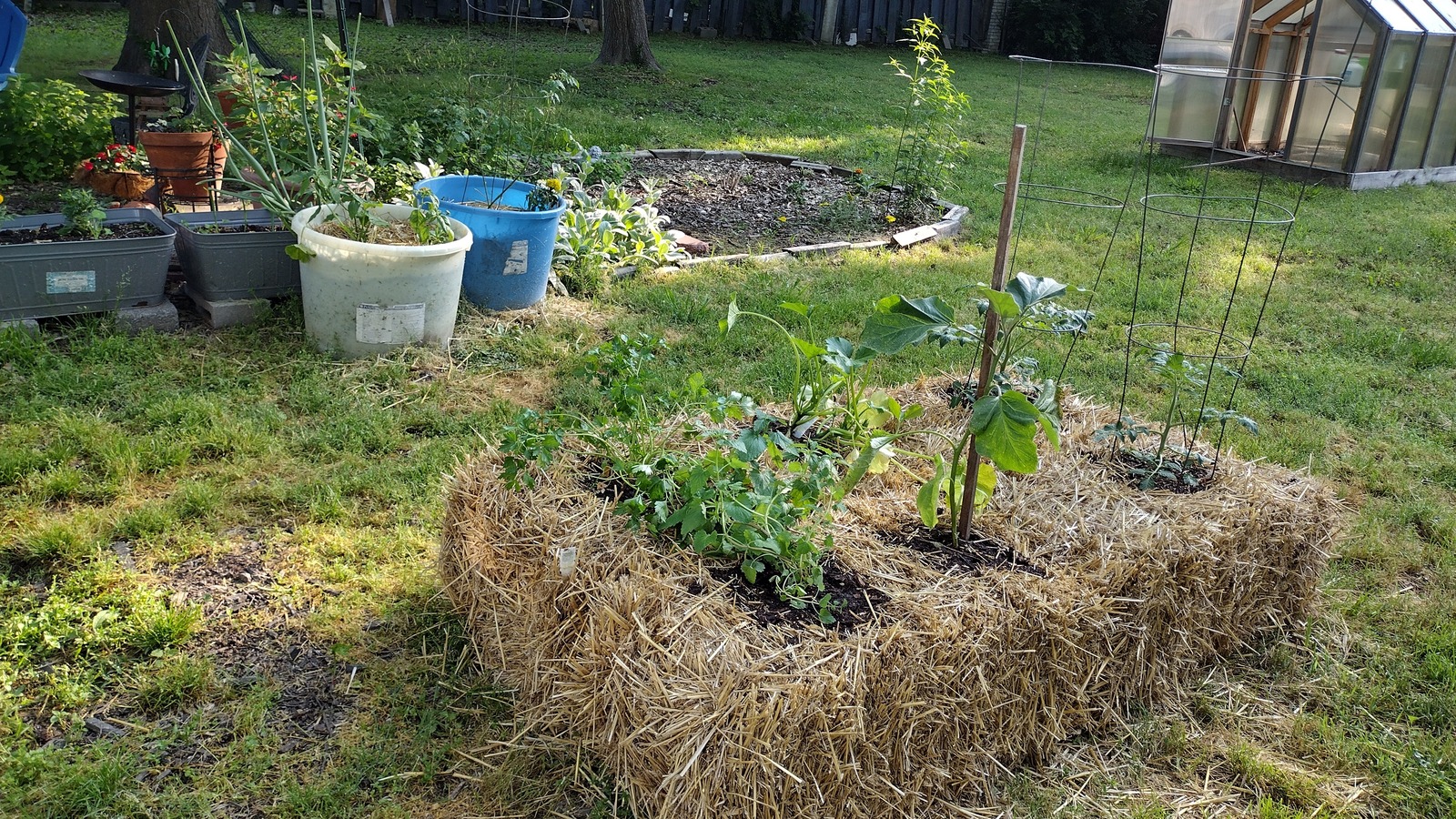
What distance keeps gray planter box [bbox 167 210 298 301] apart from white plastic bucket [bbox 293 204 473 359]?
0.25m

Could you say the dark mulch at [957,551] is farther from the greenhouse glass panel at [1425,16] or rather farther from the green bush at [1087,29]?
the green bush at [1087,29]

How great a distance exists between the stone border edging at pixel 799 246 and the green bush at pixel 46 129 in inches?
119

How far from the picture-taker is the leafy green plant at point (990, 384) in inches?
83.0

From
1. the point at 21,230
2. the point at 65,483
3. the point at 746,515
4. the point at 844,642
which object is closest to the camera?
the point at 844,642

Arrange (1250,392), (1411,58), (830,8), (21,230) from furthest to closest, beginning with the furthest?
(830,8) < (1411,58) < (1250,392) < (21,230)

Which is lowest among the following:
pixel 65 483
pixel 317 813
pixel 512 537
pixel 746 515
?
pixel 317 813

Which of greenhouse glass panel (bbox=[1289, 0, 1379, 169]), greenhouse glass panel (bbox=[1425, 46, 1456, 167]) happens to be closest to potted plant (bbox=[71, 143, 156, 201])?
greenhouse glass panel (bbox=[1289, 0, 1379, 169])

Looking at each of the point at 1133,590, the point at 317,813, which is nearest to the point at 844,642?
the point at 1133,590

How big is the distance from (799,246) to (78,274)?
3.65 m

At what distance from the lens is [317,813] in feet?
6.71

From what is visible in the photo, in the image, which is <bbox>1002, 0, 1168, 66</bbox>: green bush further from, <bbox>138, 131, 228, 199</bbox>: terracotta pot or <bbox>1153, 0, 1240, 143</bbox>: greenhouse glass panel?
<bbox>138, 131, 228, 199</bbox>: terracotta pot

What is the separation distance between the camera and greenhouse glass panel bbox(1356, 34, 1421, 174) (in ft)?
26.3

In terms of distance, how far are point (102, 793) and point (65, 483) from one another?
1306mm

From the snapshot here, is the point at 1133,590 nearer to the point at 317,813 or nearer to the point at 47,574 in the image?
the point at 317,813
